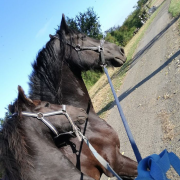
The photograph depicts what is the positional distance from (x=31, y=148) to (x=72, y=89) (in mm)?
1600

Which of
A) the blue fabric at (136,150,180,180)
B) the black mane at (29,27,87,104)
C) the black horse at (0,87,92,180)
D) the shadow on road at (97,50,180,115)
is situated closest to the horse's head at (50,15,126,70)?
the black mane at (29,27,87,104)

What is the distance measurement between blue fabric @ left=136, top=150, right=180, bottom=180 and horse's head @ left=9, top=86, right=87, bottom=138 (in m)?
1.05

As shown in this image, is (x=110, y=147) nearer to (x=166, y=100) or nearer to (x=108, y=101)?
(x=166, y=100)

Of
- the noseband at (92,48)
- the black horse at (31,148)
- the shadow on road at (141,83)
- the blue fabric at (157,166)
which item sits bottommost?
the shadow on road at (141,83)

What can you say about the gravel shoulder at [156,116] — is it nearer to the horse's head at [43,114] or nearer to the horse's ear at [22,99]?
the horse's head at [43,114]

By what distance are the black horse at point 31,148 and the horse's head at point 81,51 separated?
1.39 meters

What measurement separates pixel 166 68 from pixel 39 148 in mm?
7487

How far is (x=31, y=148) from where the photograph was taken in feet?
8.57

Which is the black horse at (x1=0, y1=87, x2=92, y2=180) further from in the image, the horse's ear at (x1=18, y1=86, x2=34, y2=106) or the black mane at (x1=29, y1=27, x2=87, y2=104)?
the black mane at (x1=29, y1=27, x2=87, y2=104)

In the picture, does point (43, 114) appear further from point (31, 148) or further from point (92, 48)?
point (92, 48)

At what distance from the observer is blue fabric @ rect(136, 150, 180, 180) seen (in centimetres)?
193

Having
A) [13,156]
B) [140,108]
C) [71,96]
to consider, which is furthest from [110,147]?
[140,108]

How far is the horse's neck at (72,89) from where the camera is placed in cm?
402

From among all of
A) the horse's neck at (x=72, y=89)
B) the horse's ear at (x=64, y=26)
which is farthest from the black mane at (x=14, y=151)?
the horse's ear at (x=64, y=26)
